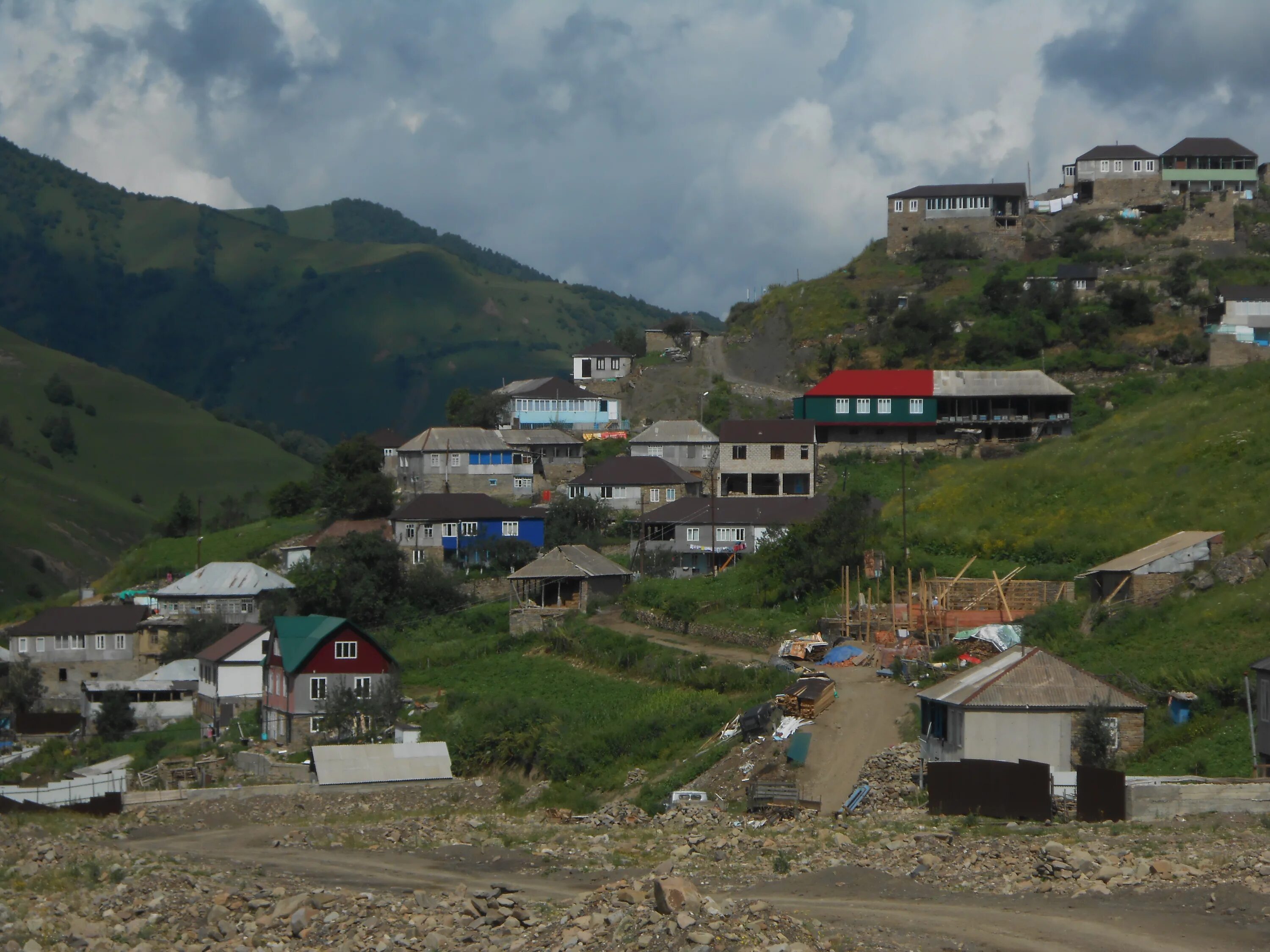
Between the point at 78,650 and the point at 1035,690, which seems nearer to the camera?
the point at 1035,690

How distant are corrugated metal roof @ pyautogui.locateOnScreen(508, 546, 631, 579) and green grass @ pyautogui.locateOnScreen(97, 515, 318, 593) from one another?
19.0 meters

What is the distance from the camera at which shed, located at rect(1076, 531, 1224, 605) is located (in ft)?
129

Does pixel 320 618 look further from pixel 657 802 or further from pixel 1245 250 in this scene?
pixel 1245 250

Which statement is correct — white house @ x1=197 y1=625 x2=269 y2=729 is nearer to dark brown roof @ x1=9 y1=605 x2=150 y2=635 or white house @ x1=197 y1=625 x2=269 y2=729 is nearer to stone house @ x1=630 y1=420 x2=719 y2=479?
dark brown roof @ x1=9 y1=605 x2=150 y2=635

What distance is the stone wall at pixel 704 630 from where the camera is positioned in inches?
1876

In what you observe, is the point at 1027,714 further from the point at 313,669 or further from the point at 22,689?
the point at 22,689

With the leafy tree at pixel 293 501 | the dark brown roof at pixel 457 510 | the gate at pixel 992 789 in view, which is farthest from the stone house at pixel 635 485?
the gate at pixel 992 789

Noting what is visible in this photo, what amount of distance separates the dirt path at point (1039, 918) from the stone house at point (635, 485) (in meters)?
47.7

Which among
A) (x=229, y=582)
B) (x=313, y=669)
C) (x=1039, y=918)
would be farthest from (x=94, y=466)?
(x=1039, y=918)

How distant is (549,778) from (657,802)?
604 cm

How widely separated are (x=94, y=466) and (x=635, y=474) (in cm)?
10194

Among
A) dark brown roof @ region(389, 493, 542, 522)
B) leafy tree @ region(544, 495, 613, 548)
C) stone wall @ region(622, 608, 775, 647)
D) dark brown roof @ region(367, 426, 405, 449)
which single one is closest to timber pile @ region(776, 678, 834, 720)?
stone wall @ region(622, 608, 775, 647)

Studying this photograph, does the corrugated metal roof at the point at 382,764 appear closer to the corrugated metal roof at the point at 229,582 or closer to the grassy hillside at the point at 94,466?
the corrugated metal roof at the point at 229,582

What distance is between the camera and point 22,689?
62562 mm
